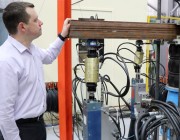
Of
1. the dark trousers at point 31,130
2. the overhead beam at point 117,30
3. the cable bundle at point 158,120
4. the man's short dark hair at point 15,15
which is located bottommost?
the dark trousers at point 31,130

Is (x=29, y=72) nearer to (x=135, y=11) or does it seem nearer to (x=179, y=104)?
(x=179, y=104)

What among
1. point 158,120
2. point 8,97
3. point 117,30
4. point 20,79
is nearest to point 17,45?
point 20,79

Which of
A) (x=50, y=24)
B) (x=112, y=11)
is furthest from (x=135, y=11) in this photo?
(x=50, y=24)

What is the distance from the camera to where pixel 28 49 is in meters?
1.58

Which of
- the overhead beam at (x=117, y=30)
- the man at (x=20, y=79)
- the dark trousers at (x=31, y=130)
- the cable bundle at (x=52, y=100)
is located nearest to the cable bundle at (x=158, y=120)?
the overhead beam at (x=117, y=30)

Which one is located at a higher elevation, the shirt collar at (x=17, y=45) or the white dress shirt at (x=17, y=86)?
the shirt collar at (x=17, y=45)

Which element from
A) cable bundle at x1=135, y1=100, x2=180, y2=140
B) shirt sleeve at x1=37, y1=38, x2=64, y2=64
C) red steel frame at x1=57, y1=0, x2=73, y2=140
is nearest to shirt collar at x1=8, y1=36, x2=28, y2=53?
shirt sleeve at x1=37, y1=38, x2=64, y2=64

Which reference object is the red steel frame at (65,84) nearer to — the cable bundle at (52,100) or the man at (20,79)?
the man at (20,79)

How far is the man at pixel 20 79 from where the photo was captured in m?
1.38

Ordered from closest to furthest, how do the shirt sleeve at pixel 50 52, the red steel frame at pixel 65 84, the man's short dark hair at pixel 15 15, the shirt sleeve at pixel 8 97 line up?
the shirt sleeve at pixel 8 97
the man's short dark hair at pixel 15 15
the shirt sleeve at pixel 50 52
the red steel frame at pixel 65 84

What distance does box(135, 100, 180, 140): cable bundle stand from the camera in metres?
0.96

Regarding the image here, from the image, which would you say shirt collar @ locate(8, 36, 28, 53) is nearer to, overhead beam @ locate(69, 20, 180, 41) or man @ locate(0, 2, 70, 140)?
man @ locate(0, 2, 70, 140)

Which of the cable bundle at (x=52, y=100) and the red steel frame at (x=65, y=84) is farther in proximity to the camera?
the cable bundle at (x=52, y=100)

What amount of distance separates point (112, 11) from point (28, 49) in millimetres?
2812
